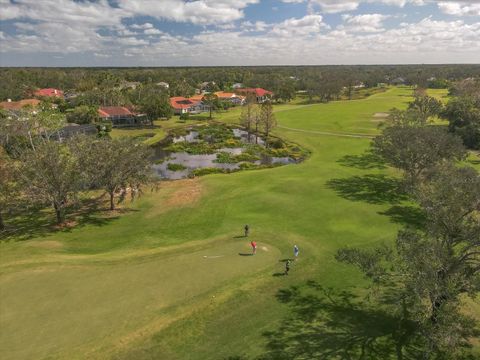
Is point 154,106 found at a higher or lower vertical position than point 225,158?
higher

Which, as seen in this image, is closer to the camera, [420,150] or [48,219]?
[48,219]

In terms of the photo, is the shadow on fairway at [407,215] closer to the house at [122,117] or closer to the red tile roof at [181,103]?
the house at [122,117]

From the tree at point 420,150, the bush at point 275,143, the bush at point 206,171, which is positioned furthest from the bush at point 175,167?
the tree at point 420,150

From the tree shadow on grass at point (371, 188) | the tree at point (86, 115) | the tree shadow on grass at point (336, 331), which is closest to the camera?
the tree shadow on grass at point (336, 331)

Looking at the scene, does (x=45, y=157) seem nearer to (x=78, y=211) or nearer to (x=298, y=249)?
(x=78, y=211)

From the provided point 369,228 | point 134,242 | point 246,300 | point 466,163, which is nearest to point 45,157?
point 134,242

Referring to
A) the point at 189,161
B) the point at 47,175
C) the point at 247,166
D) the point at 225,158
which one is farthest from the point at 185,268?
the point at 225,158

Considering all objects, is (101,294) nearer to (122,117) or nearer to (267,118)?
(267,118)
